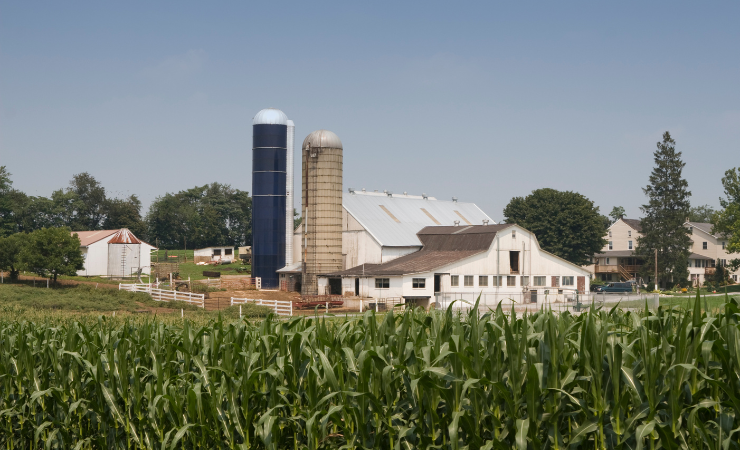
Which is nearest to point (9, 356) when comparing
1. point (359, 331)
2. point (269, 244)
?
point (359, 331)

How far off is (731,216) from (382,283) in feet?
164

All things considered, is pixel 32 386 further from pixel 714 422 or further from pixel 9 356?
pixel 714 422

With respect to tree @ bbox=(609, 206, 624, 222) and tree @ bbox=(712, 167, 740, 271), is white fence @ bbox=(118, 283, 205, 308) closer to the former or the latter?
tree @ bbox=(712, 167, 740, 271)

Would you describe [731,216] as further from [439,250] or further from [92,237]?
[92,237]

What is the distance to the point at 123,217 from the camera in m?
116

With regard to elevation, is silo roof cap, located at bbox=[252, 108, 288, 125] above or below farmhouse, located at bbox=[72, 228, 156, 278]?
above

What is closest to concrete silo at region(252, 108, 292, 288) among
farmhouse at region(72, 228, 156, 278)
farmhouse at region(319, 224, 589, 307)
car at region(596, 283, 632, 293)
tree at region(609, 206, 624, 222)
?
farmhouse at region(319, 224, 589, 307)

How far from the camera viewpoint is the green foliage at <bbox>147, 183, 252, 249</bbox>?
117938 mm

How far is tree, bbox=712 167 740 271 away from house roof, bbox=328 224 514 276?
119ft

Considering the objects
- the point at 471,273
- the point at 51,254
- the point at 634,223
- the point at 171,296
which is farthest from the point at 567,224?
the point at 51,254

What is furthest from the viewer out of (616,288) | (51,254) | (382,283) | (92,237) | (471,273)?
(92,237)

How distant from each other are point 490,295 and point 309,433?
4451 centimetres

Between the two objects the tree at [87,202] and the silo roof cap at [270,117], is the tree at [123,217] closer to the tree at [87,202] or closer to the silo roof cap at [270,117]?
the tree at [87,202]

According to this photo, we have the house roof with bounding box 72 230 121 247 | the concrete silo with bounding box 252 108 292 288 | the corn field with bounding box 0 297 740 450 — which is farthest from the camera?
the house roof with bounding box 72 230 121 247
